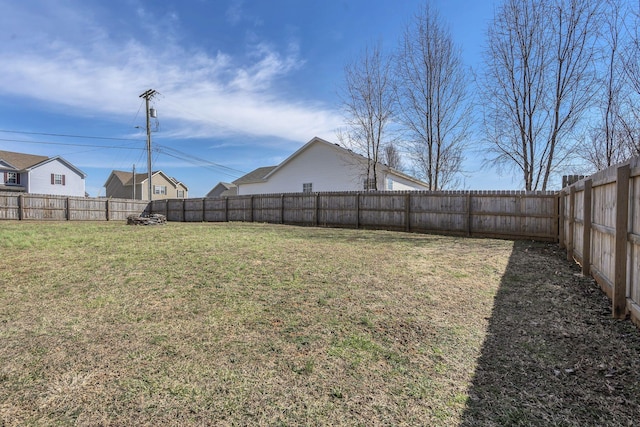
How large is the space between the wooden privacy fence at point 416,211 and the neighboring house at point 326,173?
454 centimetres

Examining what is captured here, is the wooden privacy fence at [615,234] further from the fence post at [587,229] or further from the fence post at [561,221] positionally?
the fence post at [561,221]

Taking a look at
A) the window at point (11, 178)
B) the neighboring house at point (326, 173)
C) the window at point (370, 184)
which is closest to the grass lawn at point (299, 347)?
the window at point (370, 184)

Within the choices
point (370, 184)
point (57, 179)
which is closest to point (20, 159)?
point (57, 179)

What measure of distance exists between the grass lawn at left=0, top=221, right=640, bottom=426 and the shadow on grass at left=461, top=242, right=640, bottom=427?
1cm

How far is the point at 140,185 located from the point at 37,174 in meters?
11.3

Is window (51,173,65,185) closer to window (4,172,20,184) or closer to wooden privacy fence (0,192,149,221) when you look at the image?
window (4,172,20,184)

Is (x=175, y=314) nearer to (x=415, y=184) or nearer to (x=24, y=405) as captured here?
(x=24, y=405)

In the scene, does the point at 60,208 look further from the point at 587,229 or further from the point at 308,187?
the point at 587,229

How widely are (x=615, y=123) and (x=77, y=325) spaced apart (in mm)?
14444

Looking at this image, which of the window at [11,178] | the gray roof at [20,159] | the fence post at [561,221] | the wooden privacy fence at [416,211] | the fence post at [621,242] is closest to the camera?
the fence post at [621,242]

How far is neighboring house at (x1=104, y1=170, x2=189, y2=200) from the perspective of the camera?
41219mm

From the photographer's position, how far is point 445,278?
5.02m

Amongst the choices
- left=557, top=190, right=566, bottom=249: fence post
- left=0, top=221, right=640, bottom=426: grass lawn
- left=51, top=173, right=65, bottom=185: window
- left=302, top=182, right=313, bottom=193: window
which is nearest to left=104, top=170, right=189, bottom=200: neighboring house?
left=51, top=173, right=65, bottom=185: window

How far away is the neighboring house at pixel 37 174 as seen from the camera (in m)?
29.1
